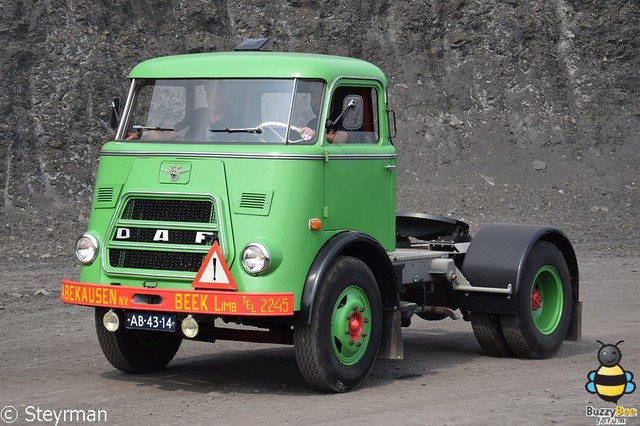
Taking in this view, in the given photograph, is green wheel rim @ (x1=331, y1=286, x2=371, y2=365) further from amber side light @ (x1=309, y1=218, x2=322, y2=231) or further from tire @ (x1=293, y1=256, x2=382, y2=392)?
amber side light @ (x1=309, y1=218, x2=322, y2=231)

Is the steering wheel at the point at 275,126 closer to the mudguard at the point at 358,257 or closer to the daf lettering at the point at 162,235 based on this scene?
the mudguard at the point at 358,257

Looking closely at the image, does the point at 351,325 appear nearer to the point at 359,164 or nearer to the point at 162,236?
the point at 359,164

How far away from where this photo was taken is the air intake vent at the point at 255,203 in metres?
9.45

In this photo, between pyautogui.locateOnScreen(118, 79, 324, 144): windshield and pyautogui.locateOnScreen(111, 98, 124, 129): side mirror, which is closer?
pyautogui.locateOnScreen(118, 79, 324, 144): windshield

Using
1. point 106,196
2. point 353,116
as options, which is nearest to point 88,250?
point 106,196

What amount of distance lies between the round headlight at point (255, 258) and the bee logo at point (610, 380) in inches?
105

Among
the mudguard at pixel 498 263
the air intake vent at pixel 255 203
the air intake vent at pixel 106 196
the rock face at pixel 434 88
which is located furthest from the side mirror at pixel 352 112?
the rock face at pixel 434 88

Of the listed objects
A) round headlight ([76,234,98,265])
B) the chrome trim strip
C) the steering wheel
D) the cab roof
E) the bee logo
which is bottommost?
the bee logo

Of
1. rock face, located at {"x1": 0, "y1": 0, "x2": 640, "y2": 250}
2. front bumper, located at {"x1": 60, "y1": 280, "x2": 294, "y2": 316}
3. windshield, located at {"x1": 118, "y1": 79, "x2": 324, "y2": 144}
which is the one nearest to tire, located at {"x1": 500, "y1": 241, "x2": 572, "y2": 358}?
windshield, located at {"x1": 118, "y1": 79, "x2": 324, "y2": 144}

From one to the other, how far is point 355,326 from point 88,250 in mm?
2236

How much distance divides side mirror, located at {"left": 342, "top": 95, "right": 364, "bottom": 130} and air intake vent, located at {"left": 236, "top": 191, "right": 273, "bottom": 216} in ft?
3.55

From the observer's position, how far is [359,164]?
33.6ft

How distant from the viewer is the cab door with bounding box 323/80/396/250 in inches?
391

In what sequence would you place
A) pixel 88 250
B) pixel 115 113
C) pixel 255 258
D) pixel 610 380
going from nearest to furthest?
pixel 255 258
pixel 610 380
pixel 88 250
pixel 115 113
